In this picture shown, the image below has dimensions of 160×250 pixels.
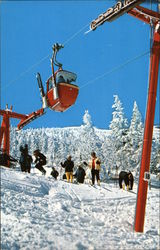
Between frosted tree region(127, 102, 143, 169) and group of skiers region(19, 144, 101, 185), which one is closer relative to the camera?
group of skiers region(19, 144, 101, 185)

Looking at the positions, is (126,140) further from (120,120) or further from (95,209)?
(95,209)

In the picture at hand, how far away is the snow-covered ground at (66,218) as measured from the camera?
6.40 metres

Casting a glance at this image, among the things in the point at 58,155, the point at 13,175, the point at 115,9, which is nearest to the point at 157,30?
the point at 115,9

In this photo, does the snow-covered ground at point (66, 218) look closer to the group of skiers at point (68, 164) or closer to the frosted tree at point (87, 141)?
the group of skiers at point (68, 164)

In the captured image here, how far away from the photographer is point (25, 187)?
1064 cm

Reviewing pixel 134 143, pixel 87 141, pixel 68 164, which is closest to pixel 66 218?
pixel 68 164

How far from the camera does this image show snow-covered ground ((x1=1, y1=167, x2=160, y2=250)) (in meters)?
6.40

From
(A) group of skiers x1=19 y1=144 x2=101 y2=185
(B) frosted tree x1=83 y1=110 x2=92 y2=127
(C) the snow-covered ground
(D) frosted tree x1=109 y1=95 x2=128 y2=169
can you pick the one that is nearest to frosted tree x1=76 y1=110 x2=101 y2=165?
(B) frosted tree x1=83 y1=110 x2=92 y2=127

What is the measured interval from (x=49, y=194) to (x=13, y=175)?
2024mm

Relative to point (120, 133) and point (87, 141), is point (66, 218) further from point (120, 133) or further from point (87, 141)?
point (87, 141)

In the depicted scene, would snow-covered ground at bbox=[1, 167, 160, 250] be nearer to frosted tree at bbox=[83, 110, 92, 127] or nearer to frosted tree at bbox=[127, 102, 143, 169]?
frosted tree at bbox=[127, 102, 143, 169]

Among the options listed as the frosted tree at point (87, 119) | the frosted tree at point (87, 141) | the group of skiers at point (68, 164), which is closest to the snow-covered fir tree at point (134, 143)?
the frosted tree at point (87, 141)

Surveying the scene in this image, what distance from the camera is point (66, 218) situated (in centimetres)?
819

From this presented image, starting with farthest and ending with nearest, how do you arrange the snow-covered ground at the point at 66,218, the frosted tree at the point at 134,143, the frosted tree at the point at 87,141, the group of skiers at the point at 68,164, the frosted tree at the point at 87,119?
the frosted tree at the point at 87,119 < the frosted tree at the point at 87,141 < the frosted tree at the point at 134,143 < the group of skiers at the point at 68,164 < the snow-covered ground at the point at 66,218
